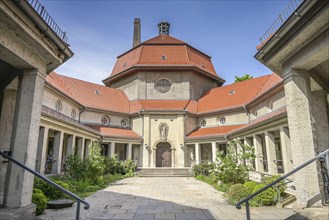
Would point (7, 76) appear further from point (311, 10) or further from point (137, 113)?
point (137, 113)

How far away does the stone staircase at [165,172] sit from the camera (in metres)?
20.9

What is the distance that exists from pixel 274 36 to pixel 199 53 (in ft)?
85.6

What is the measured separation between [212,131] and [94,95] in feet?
42.9

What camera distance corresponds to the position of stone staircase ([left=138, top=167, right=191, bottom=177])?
2094cm

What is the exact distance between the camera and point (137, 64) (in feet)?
84.5

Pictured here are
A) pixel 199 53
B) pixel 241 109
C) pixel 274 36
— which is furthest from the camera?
pixel 199 53

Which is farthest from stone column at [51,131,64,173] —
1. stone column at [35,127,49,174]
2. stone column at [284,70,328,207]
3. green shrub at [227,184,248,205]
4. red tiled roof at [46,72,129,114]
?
stone column at [284,70,328,207]

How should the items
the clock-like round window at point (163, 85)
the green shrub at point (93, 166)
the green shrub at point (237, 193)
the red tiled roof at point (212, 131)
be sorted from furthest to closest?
the clock-like round window at point (163, 85), the red tiled roof at point (212, 131), the green shrub at point (93, 166), the green shrub at point (237, 193)

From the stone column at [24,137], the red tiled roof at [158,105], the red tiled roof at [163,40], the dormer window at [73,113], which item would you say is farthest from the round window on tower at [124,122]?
the stone column at [24,137]

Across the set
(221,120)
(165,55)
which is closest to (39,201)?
(221,120)

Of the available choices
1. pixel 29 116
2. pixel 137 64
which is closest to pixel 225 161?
pixel 29 116

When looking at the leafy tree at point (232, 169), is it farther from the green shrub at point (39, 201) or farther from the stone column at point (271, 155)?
the green shrub at point (39, 201)

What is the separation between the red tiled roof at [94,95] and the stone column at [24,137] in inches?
635

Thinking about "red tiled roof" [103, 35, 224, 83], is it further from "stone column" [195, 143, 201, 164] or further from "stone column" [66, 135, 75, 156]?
"stone column" [66, 135, 75, 156]
